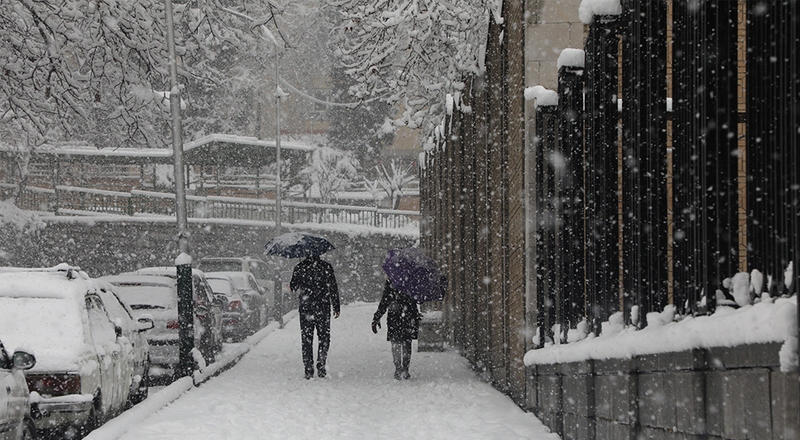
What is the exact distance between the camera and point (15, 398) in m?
7.09

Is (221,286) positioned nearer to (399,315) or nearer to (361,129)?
(399,315)

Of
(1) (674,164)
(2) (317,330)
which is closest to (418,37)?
(2) (317,330)

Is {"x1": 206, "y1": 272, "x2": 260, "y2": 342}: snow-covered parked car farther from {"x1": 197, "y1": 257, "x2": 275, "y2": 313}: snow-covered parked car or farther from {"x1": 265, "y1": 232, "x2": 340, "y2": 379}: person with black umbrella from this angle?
{"x1": 265, "y1": 232, "x2": 340, "y2": 379}: person with black umbrella

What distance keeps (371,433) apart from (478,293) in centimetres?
562

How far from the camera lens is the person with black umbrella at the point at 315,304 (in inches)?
560

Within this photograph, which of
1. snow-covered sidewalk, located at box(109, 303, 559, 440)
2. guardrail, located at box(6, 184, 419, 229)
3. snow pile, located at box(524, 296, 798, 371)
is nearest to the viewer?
snow pile, located at box(524, 296, 798, 371)

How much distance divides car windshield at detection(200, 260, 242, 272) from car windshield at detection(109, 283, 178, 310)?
11123 mm

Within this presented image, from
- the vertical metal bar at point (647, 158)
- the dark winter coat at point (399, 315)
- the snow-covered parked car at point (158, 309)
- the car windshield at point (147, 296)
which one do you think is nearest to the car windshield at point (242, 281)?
the snow-covered parked car at point (158, 309)

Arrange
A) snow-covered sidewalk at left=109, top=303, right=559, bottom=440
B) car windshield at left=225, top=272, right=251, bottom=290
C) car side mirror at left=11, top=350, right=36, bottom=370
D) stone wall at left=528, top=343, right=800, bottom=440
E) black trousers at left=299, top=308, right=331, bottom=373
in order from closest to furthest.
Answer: stone wall at left=528, top=343, right=800, bottom=440, car side mirror at left=11, top=350, right=36, bottom=370, snow-covered sidewalk at left=109, top=303, right=559, bottom=440, black trousers at left=299, top=308, right=331, bottom=373, car windshield at left=225, top=272, right=251, bottom=290

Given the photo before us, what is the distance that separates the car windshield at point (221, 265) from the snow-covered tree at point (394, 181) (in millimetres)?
29032

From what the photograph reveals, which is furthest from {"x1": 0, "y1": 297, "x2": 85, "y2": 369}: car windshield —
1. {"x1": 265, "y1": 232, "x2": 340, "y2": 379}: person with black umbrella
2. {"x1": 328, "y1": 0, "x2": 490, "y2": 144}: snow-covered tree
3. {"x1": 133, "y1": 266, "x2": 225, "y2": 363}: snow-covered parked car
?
{"x1": 133, "y1": 266, "x2": 225, "y2": 363}: snow-covered parked car

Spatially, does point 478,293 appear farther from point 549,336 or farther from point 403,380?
point 549,336

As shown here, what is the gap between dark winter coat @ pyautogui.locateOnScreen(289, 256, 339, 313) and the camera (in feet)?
47.0

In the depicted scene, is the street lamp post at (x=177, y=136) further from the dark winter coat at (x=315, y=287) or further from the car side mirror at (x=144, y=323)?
the dark winter coat at (x=315, y=287)
